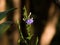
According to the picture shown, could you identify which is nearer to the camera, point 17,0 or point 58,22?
point 17,0

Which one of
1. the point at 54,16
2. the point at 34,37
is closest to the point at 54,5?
the point at 54,16

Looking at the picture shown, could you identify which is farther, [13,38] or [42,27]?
[42,27]

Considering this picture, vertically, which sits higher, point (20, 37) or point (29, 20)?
point (29, 20)

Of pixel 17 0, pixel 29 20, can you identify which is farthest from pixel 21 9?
pixel 29 20

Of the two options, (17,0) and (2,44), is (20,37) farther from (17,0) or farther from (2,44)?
(17,0)

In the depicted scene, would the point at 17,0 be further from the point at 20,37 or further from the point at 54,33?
the point at 54,33

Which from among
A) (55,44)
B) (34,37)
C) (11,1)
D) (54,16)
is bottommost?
(55,44)

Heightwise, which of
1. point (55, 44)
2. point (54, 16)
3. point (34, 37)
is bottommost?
point (55, 44)

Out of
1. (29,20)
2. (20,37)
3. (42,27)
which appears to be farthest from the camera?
(42,27)

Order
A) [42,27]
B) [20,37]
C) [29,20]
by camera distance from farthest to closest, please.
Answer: [42,27] < [20,37] < [29,20]
